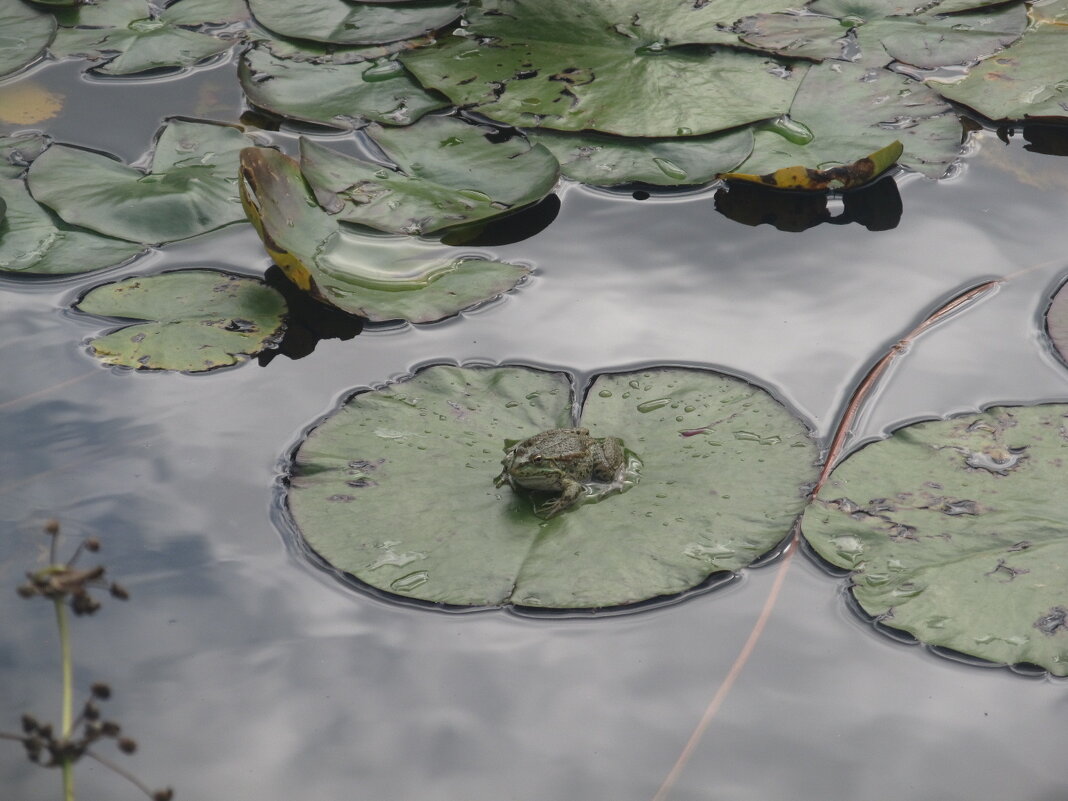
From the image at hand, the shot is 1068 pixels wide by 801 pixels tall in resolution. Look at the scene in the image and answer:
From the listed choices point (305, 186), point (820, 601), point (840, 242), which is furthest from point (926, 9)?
point (820, 601)

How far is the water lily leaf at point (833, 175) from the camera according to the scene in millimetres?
3982

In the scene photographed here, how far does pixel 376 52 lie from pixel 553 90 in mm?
917

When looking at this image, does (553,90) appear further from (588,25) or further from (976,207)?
(976,207)

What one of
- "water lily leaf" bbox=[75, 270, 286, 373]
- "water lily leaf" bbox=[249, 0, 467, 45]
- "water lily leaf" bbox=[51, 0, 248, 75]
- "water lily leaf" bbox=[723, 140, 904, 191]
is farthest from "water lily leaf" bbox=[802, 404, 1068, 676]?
"water lily leaf" bbox=[51, 0, 248, 75]

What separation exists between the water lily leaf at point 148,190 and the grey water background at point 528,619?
0.09m

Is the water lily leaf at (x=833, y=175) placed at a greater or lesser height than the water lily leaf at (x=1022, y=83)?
lesser

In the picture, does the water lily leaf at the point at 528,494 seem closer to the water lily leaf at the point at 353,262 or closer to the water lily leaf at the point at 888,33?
the water lily leaf at the point at 353,262

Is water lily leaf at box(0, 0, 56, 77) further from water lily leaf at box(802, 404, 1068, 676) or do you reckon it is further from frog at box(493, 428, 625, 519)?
water lily leaf at box(802, 404, 1068, 676)

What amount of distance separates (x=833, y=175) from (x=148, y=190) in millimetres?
2604

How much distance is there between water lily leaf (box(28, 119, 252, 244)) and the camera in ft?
12.7

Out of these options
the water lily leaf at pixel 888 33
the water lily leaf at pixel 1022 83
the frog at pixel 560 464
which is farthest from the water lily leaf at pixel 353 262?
the water lily leaf at pixel 1022 83

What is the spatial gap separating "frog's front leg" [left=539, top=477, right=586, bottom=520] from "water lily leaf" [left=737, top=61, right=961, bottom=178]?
1764 mm

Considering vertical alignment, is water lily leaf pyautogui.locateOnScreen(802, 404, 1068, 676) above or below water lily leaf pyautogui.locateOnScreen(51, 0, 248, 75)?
below

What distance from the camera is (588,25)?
15.4 ft
